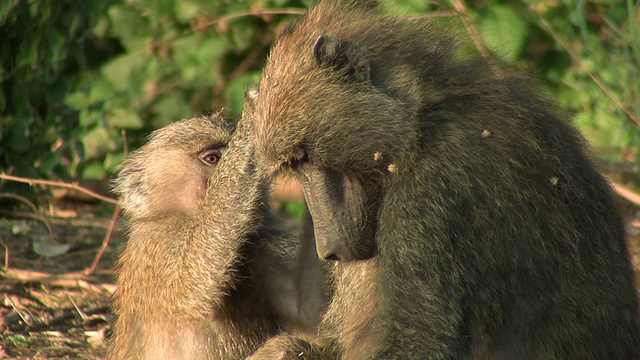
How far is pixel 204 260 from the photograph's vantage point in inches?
129

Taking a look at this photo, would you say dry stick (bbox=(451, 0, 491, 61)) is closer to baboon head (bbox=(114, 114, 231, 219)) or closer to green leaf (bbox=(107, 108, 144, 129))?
baboon head (bbox=(114, 114, 231, 219))

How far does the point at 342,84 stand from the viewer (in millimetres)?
2766

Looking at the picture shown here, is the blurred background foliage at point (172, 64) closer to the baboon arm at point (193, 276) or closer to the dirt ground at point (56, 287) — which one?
the dirt ground at point (56, 287)

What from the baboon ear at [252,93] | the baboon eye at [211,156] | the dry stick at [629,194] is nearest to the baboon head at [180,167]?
the baboon eye at [211,156]

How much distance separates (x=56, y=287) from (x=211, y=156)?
1.45m

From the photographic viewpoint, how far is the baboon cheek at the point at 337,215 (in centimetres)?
270

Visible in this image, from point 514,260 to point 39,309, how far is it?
257 centimetres

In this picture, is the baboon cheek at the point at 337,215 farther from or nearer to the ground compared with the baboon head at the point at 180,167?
farther from the ground

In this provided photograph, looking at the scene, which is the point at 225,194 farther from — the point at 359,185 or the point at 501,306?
the point at 501,306

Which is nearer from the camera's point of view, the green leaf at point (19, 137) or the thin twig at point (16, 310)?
the thin twig at point (16, 310)

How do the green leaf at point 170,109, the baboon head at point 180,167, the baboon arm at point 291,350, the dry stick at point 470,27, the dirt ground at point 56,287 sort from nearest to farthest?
the baboon arm at point 291,350 → the dry stick at point 470,27 → the baboon head at point 180,167 → the dirt ground at point 56,287 → the green leaf at point 170,109

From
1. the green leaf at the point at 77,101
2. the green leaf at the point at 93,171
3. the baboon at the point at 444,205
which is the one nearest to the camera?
the baboon at the point at 444,205

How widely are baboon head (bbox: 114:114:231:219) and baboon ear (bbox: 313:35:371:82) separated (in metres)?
0.97

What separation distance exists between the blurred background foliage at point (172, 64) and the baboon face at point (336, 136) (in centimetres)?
182
